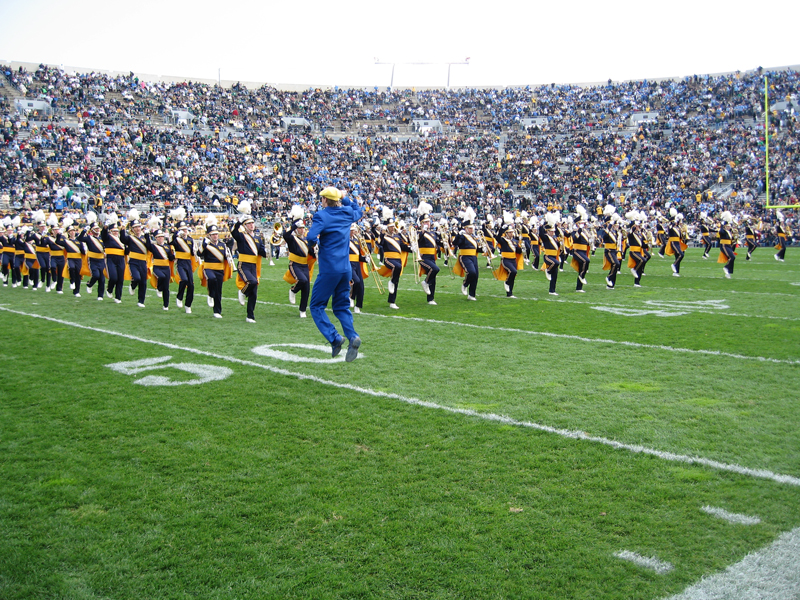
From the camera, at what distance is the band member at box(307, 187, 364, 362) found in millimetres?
5875

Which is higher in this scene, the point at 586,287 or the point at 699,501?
the point at 586,287

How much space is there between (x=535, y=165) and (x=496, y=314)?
2952 cm

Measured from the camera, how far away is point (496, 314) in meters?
11.0

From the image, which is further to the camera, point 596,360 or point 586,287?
point 586,287

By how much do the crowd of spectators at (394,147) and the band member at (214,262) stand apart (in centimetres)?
1820

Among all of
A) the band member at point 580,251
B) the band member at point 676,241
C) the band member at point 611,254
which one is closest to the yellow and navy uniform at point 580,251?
the band member at point 580,251

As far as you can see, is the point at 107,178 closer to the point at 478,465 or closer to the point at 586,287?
the point at 586,287

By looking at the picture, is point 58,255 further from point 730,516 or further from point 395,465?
point 730,516

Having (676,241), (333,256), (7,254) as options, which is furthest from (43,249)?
(676,241)

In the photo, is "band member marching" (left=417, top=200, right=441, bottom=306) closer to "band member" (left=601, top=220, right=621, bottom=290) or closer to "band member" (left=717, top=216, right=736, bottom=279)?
"band member" (left=601, top=220, right=621, bottom=290)

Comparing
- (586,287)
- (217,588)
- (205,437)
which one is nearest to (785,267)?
(586,287)

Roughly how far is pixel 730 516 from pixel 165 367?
5.51 metres

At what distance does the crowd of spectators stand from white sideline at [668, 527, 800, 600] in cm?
2751

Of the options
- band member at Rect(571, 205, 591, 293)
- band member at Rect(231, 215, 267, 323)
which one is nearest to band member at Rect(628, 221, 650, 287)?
band member at Rect(571, 205, 591, 293)
